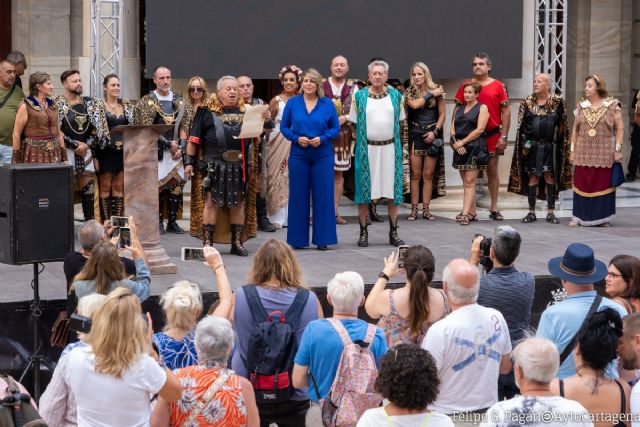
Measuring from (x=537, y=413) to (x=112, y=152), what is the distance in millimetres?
7540

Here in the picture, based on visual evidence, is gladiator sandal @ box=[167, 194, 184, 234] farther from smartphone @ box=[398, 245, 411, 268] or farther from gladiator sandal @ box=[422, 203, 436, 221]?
smartphone @ box=[398, 245, 411, 268]

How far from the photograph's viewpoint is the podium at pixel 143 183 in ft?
32.8

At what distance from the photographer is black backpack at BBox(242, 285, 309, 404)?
19.8 ft

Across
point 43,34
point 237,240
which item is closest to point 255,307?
point 237,240

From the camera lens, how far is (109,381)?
5.05 m

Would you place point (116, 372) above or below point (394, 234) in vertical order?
below

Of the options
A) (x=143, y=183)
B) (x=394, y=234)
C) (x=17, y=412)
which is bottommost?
(x=17, y=412)

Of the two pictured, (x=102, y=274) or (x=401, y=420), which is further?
(x=102, y=274)

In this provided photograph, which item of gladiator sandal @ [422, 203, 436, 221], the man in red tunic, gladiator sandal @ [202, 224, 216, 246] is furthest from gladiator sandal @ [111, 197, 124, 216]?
the man in red tunic

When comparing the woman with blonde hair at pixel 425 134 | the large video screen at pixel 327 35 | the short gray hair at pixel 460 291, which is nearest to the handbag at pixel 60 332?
the short gray hair at pixel 460 291

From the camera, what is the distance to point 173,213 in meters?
12.4

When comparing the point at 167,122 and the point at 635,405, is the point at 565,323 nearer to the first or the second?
the point at 635,405

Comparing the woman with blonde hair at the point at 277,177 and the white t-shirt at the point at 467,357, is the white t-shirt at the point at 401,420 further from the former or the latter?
the woman with blonde hair at the point at 277,177

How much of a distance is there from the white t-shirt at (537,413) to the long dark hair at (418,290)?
1.52 meters
